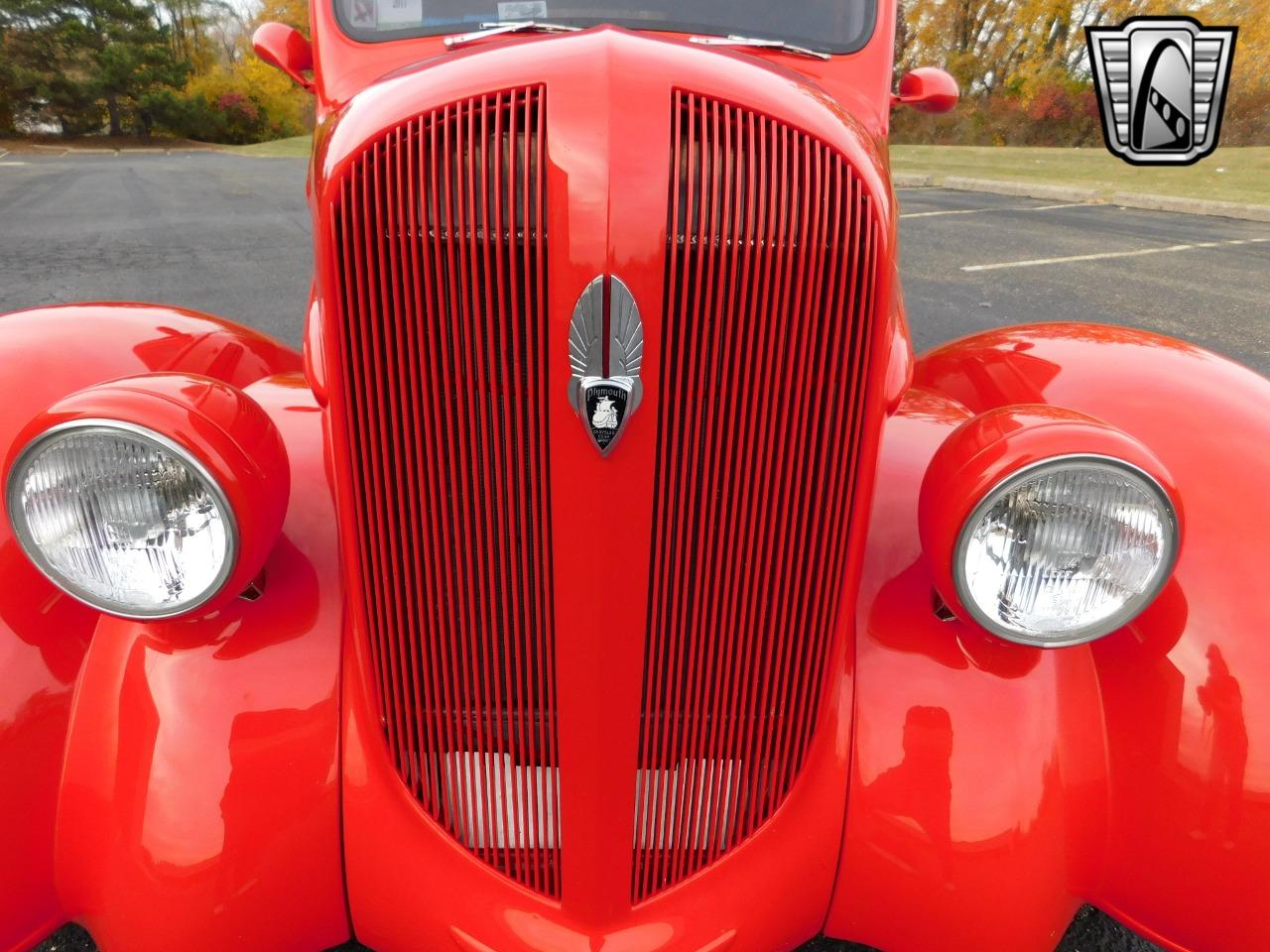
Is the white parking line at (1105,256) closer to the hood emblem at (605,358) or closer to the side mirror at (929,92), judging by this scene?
the side mirror at (929,92)

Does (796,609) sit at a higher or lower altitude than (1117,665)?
higher

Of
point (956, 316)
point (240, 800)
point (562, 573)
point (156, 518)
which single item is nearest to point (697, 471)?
point (562, 573)

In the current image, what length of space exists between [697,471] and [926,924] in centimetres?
88

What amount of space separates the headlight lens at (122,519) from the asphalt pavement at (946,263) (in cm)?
204

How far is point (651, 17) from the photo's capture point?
198cm

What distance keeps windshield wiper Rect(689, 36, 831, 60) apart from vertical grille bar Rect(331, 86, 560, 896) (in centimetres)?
94

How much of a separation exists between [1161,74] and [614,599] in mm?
13668

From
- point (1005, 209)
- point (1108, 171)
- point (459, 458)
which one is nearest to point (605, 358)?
point (459, 458)

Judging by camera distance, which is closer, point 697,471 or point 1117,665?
point 697,471

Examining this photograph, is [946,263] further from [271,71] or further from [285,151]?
[271,71]

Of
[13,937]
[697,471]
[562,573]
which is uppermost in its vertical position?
[697,471]

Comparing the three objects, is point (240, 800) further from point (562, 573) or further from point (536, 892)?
point (562, 573)

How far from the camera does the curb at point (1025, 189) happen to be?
13.7 metres

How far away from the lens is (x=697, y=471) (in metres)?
1.25
